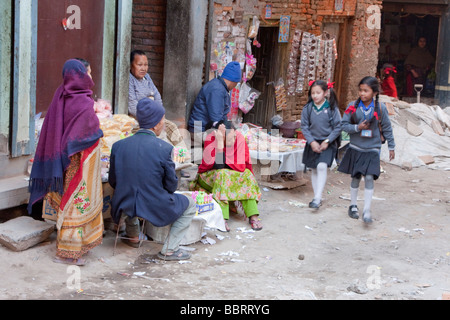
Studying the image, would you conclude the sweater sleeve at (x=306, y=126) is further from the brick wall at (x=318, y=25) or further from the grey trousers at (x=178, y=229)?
the grey trousers at (x=178, y=229)

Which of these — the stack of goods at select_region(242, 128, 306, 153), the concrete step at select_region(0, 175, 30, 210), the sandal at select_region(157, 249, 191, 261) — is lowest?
the sandal at select_region(157, 249, 191, 261)

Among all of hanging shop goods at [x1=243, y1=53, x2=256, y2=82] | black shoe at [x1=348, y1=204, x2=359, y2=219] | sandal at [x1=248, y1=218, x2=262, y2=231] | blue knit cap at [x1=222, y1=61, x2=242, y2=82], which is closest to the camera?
sandal at [x1=248, y1=218, x2=262, y2=231]

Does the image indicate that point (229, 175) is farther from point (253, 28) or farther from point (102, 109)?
point (253, 28)

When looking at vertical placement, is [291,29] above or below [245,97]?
above

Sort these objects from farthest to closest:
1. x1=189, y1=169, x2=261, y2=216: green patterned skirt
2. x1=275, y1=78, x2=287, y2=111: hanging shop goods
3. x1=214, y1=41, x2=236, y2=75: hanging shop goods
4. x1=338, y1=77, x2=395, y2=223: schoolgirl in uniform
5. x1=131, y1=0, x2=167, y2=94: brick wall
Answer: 1. x1=275, y1=78, x2=287, y2=111: hanging shop goods
2. x1=214, y1=41, x2=236, y2=75: hanging shop goods
3. x1=131, y1=0, x2=167, y2=94: brick wall
4. x1=338, y1=77, x2=395, y2=223: schoolgirl in uniform
5. x1=189, y1=169, x2=261, y2=216: green patterned skirt

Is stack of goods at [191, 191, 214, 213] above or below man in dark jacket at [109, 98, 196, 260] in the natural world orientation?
below

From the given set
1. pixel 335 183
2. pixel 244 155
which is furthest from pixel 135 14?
pixel 335 183

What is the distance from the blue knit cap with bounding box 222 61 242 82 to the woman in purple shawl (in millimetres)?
3249

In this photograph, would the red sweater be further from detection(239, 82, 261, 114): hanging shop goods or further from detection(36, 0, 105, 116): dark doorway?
detection(36, 0, 105, 116): dark doorway

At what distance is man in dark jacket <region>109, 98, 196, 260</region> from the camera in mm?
5965

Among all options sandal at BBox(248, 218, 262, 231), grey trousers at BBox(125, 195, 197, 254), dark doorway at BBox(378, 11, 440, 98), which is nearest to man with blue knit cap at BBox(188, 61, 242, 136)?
sandal at BBox(248, 218, 262, 231)

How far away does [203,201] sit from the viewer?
6.98m

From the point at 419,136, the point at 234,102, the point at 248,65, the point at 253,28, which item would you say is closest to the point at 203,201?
the point at 234,102

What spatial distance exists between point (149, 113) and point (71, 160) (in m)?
0.81
